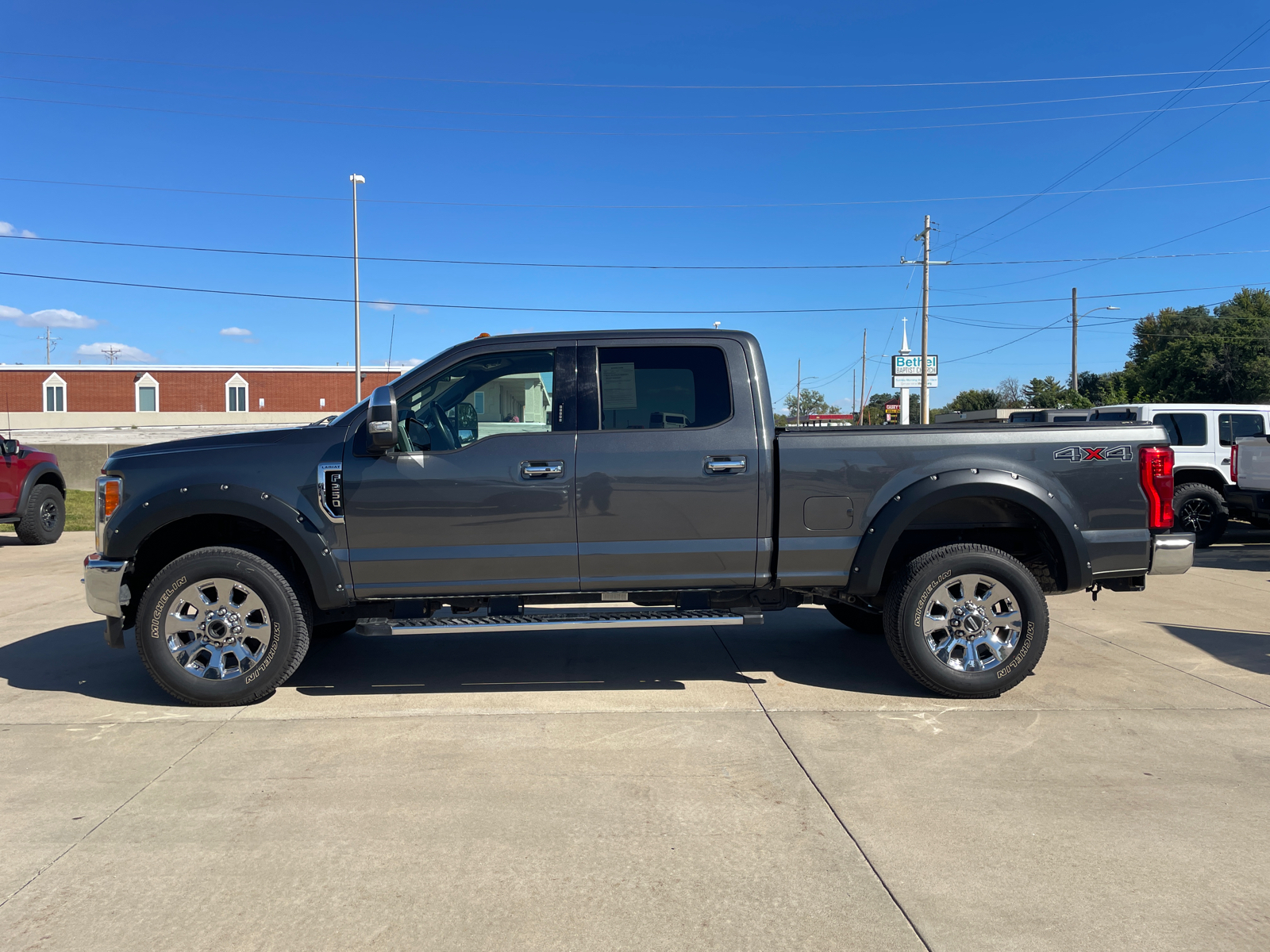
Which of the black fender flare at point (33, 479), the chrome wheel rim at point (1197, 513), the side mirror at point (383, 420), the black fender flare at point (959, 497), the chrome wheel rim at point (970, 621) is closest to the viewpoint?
the side mirror at point (383, 420)

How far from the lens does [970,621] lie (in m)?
5.05

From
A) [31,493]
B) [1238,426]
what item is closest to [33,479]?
[31,493]

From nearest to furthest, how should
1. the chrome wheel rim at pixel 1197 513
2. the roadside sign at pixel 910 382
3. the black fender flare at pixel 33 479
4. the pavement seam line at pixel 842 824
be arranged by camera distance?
the pavement seam line at pixel 842 824, the black fender flare at pixel 33 479, the chrome wheel rim at pixel 1197 513, the roadside sign at pixel 910 382

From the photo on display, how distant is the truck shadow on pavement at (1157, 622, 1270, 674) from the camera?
5898mm

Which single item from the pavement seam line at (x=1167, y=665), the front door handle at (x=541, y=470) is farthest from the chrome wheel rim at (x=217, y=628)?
the pavement seam line at (x=1167, y=665)

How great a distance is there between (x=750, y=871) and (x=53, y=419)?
58.7 m

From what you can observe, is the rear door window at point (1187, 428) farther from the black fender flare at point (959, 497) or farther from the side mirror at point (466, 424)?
the side mirror at point (466, 424)

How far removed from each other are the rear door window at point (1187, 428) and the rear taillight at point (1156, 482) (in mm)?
9148

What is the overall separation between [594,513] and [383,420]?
1.25 metres

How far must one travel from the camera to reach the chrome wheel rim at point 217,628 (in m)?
4.91

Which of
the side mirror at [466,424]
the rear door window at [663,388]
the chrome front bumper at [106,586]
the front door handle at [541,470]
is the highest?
A: the rear door window at [663,388]

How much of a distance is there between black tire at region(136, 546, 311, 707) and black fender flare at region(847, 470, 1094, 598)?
10.8 feet

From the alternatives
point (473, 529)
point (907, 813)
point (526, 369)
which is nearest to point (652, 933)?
point (907, 813)

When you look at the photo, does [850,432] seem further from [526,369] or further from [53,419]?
[53,419]
